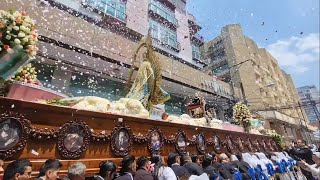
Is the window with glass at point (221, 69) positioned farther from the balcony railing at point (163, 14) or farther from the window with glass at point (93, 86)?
the window with glass at point (93, 86)

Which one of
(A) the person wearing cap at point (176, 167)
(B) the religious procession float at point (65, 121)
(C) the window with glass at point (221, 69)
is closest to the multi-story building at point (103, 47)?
(B) the religious procession float at point (65, 121)

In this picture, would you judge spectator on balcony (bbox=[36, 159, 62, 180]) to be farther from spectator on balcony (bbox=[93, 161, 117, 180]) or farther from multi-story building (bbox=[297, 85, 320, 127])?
multi-story building (bbox=[297, 85, 320, 127])

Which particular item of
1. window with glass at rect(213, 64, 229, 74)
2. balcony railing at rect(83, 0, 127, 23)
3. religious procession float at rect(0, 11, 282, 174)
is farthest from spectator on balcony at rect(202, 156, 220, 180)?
window with glass at rect(213, 64, 229, 74)

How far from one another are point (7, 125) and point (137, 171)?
5.18ft

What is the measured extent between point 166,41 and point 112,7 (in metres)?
4.35

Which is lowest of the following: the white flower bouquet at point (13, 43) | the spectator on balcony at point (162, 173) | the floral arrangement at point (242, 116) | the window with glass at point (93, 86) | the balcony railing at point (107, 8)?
the spectator on balcony at point (162, 173)

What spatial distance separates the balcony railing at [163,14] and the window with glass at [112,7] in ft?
8.56

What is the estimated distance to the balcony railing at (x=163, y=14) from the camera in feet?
45.8

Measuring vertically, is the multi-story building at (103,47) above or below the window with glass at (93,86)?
above

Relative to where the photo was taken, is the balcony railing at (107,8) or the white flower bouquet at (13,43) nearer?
the white flower bouquet at (13,43)

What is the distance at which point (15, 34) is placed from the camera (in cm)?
243

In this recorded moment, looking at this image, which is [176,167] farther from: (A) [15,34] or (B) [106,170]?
(A) [15,34]

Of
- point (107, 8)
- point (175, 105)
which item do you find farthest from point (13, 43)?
point (175, 105)

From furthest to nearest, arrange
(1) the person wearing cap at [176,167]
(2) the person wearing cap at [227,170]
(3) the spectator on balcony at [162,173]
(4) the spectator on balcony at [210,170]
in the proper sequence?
(2) the person wearing cap at [227,170] < (4) the spectator on balcony at [210,170] < (1) the person wearing cap at [176,167] < (3) the spectator on balcony at [162,173]
